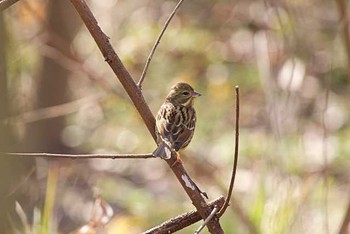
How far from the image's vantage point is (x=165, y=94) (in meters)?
8.73

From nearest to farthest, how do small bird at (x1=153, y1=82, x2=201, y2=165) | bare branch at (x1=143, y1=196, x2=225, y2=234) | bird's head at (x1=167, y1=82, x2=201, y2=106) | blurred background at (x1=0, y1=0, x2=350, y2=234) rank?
bare branch at (x1=143, y1=196, x2=225, y2=234)
small bird at (x1=153, y1=82, x2=201, y2=165)
bird's head at (x1=167, y1=82, x2=201, y2=106)
blurred background at (x1=0, y1=0, x2=350, y2=234)

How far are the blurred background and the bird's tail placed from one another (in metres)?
2.51

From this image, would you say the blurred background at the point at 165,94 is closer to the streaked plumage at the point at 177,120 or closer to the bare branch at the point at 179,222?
the streaked plumage at the point at 177,120

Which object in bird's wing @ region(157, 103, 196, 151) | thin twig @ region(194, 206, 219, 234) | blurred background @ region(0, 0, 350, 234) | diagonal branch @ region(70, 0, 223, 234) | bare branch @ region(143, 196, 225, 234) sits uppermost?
blurred background @ region(0, 0, 350, 234)

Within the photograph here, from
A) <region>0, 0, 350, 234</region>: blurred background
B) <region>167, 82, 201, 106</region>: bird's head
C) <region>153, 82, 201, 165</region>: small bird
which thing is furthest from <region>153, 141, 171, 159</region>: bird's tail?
<region>0, 0, 350, 234</region>: blurred background

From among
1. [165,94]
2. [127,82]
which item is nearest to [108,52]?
[127,82]

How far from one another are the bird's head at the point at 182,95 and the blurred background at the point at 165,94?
1403 millimetres

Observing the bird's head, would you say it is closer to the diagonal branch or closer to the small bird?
the small bird

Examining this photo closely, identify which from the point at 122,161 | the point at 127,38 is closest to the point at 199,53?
the point at 127,38

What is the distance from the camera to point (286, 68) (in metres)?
7.13

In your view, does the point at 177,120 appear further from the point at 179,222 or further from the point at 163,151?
the point at 179,222

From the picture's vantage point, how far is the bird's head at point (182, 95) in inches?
153

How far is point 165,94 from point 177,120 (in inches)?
203

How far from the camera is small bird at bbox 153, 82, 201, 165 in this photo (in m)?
3.16
